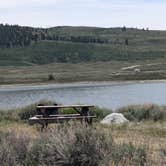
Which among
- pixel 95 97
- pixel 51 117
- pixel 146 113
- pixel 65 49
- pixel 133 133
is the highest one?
pixel 51 117

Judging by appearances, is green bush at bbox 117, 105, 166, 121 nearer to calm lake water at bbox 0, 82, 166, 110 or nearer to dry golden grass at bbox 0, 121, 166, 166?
dry golden grass at bbox 0, 121, 166, 166

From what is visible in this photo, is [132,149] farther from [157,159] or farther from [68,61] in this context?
[68,61]

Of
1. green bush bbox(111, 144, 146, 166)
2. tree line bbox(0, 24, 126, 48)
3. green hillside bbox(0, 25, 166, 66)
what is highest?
green bush bbox(111, 144, 146, 166)

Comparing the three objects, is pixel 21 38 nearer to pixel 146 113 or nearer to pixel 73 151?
pixel 146 113

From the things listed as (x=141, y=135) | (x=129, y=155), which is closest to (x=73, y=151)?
(x=129, y=155)

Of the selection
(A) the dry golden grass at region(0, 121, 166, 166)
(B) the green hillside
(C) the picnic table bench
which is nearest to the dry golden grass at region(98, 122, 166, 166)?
(A) the dry golden grass at region(0, 121, 166, 166)

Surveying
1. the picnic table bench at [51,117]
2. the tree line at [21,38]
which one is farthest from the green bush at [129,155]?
the tree line at [21,38]

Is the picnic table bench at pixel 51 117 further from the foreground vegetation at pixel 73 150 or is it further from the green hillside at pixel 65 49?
the green hillside at pixel 65 49

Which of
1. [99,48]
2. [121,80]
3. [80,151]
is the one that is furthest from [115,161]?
[99,48]

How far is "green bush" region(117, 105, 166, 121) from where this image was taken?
72.8ft

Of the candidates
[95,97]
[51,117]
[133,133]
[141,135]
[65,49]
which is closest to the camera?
[141,135]

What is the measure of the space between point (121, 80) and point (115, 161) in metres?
71.6

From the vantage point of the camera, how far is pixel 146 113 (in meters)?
22.8

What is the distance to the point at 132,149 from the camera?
9219mm
